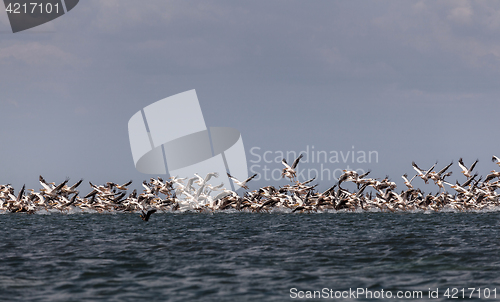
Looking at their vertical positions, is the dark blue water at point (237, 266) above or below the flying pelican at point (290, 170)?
below

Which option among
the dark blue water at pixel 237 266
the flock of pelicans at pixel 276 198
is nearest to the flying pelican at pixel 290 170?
the flock of pelicans at pixel 276 198

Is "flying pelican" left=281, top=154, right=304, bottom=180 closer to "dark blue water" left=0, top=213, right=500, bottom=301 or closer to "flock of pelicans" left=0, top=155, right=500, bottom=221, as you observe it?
"flock of pelicans" left=0, top=155, right=500, bottom=221

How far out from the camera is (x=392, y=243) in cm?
2355

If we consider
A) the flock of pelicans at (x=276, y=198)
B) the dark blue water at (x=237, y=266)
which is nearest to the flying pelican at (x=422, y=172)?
the flock of pelicans at (x=276, y=198)

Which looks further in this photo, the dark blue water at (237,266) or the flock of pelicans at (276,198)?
the flock of pelicans at (276,198)

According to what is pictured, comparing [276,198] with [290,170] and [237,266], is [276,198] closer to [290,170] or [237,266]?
[290,170]

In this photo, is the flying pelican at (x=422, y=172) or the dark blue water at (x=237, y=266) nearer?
the dark blue water at (x=237, y=266)

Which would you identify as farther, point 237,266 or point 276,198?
point 276,198

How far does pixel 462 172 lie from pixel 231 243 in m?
35.3

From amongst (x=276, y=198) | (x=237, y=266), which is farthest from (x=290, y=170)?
(x=237, y=266)

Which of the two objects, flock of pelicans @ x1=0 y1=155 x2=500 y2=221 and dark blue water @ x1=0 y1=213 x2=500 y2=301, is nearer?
dark blue water @ x1=0 y1=213 x2=500 y2=301

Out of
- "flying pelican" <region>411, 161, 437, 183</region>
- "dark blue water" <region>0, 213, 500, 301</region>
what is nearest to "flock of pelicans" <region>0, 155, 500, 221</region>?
"flying pelican" <region>411, 161, 437, 183</region>

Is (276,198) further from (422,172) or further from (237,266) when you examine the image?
(237,266)

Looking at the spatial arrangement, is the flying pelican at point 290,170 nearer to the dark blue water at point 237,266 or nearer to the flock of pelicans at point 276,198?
the flock of pelicans at point 276,198
